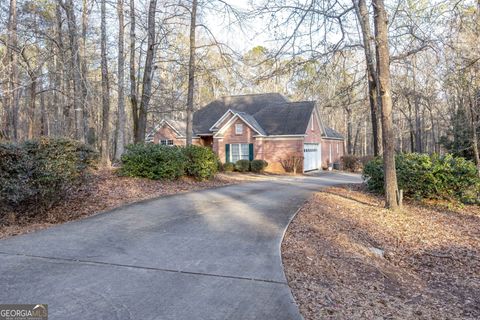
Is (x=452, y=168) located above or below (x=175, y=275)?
above

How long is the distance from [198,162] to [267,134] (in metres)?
11.3

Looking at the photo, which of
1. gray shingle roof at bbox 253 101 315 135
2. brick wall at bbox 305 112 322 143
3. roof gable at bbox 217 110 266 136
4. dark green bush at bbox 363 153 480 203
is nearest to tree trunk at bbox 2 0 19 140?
dark green bush at bbox 363 153 480 203

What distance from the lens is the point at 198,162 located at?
14078mm

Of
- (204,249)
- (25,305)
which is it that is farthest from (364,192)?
(25,305)

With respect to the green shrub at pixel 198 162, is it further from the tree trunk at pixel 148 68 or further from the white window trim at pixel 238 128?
the white window trim at pixel 238 128

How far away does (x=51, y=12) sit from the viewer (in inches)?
732

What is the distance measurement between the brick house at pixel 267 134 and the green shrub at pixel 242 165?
131cm

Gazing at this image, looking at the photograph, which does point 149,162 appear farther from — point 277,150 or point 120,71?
point 277,150

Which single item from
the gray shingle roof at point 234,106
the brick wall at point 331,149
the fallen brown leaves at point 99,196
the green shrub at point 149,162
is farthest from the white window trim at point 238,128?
the green shrub at point 149,162

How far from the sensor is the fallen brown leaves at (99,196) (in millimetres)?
6961

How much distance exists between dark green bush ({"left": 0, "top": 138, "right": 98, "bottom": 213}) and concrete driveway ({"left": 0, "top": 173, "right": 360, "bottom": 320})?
45.3 inches

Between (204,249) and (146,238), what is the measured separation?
3.94ft

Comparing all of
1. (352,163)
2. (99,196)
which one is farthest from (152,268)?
(352,163)

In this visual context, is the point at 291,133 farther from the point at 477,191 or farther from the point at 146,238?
the point at 146,238
